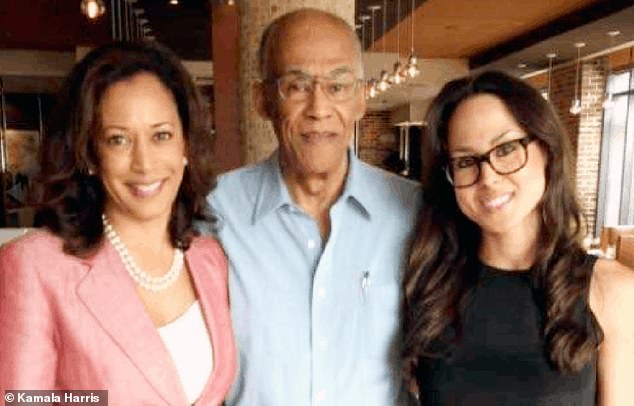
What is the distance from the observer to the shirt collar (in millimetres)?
1669

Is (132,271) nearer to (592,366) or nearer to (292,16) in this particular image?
(292,16)

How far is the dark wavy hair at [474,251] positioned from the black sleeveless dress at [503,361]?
3 centimetres

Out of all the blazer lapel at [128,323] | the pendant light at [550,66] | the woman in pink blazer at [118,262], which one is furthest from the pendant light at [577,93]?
the blazer lapel at [128,323]

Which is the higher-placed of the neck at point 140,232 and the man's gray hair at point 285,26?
the man's gray hair at point 285,26

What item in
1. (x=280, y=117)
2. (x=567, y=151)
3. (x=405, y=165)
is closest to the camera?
(x=567, y=151)

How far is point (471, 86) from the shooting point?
1.59m

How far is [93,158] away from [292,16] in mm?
672

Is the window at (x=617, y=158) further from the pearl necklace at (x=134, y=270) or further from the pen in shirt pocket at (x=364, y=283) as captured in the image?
the pearl necklace at (x=134, y=270)

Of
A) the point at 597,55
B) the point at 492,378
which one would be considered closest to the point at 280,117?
the point at 492,378

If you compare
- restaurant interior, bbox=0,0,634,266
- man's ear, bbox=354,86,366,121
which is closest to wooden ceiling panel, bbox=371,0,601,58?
restaurant interior, bbox=0,0,634,266

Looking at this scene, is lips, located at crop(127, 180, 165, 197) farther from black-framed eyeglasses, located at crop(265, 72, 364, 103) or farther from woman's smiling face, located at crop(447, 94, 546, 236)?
woman's smiling face, located at crop(447, 94, 546, 236)

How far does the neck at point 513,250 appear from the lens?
5.25ft

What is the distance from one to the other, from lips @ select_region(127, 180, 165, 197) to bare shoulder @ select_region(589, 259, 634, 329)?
42.2 inches

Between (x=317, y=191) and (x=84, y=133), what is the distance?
638mm
